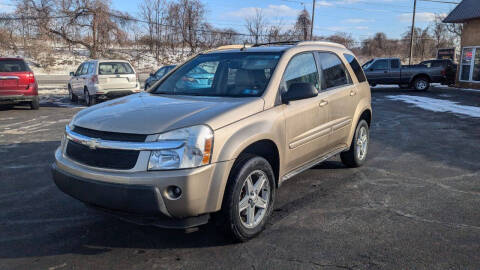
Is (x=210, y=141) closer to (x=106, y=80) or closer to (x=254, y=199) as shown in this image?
(x=254, y=199)

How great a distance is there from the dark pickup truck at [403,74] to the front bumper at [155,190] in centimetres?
2082

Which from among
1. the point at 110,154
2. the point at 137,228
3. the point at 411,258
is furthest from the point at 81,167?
the point at 411,258

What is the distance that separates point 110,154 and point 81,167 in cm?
35

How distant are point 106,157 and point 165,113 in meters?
0.61

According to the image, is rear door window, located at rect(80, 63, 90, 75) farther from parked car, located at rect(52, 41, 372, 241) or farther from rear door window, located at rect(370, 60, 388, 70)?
rear door window, located at rect(370, 60, 388, 70)

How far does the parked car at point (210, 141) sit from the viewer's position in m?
2.96

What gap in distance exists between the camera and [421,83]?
841 inches

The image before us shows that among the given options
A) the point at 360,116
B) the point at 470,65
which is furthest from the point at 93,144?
the point at 470,65

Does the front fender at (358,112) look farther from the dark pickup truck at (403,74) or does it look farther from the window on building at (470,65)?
the window on building at (470,65)

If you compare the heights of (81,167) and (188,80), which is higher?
(188,80)

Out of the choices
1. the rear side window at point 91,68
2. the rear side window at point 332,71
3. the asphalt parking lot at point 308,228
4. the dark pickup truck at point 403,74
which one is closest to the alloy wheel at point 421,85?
the dark pickup truck at point 403,74

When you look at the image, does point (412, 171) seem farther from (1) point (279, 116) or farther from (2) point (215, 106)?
(2) point (215, 106)

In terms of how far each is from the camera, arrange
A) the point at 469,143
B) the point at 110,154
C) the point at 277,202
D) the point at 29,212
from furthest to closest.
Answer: the point at 469,143, the point at 277,202, the point at 29,212, the point at 110,154

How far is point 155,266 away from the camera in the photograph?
310 centimetres
